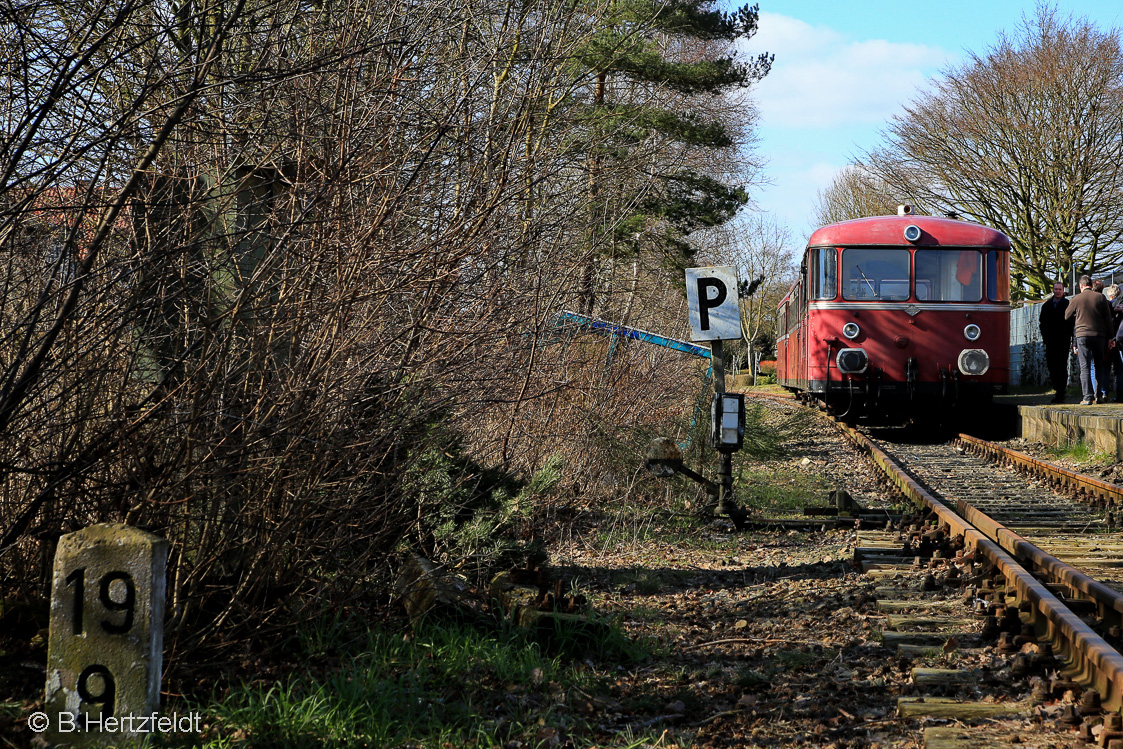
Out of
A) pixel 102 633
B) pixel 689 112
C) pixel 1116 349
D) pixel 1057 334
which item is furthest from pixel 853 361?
pixel 102 633

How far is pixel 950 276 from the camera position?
1401cm

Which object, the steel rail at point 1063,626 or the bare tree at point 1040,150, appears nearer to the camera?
the steel rail at point 1063,626

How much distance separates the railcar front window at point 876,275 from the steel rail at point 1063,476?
2.43 metres

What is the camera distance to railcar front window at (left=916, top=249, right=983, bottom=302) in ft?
45.7

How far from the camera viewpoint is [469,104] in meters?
4.88

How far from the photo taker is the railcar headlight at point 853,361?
45.4 ft

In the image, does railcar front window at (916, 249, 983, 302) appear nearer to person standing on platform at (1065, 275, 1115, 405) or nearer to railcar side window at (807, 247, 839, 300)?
railcar side window at (807, 247, 839, 300)

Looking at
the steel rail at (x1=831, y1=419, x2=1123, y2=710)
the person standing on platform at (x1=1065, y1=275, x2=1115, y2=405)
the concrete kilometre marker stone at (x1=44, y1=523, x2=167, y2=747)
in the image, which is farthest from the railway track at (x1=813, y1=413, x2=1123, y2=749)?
the person standing on platform at (x1=1065, y1=275, x2=1115, y2=405)

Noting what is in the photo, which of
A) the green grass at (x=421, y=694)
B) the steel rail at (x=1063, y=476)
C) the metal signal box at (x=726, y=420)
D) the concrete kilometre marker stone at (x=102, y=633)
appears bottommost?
the green grass at (x=421, y=694)

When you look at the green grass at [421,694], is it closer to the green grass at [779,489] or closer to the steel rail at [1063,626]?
the steel rail at [1063,626]

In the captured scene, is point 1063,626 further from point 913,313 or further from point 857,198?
point 857,198

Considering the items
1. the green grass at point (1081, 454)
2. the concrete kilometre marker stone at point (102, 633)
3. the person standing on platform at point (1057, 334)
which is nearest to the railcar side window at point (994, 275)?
the person standing on platform at point (1057, 334)

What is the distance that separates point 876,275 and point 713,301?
7489 mm

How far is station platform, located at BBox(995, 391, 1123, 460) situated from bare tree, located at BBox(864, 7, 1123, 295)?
14.1 metres
